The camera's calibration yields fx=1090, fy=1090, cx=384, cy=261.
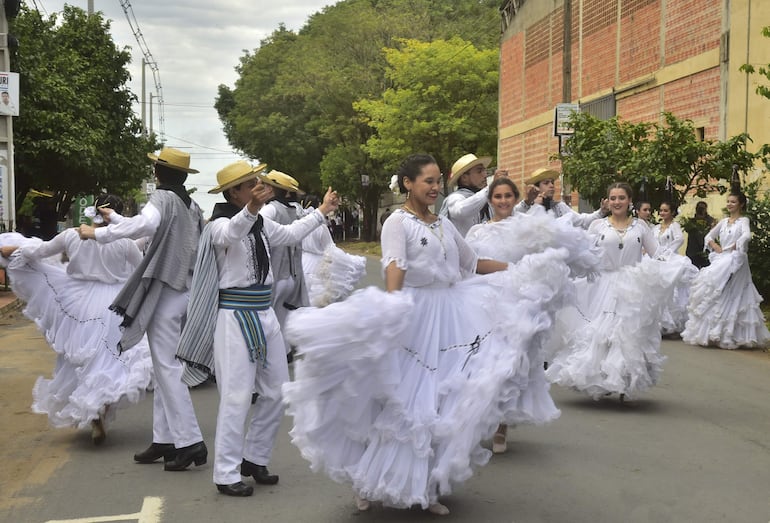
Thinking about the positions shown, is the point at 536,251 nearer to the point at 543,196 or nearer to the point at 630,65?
the point at 543,196

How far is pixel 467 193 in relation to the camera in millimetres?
8875

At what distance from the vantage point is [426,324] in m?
5.91

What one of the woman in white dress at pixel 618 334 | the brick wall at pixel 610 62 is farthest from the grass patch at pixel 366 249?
the woman in white dress at pixel 618 334

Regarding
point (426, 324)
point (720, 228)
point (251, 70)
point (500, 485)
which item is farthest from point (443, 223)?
point (251, 70)

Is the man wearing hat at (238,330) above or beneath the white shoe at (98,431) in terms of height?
above

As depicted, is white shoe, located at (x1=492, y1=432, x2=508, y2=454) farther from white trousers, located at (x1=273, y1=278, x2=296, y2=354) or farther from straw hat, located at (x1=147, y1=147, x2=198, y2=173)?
white trousers, located at (x1=273, y1=278, x2=296, y2=354)

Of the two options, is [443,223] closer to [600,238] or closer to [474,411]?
[474,411]

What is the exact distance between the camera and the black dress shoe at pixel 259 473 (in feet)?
22.4

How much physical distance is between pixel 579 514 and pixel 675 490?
853mm

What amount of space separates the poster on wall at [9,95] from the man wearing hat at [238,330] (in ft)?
54.9

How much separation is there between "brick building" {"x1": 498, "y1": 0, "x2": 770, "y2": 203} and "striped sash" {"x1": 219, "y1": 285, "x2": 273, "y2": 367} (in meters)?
16.7

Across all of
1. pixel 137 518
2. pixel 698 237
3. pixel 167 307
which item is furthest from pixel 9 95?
pixel 137 518

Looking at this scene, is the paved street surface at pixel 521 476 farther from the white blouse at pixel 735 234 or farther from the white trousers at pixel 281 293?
the white blouse at pixel 735 234

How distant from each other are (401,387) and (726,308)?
1030 centimetres
